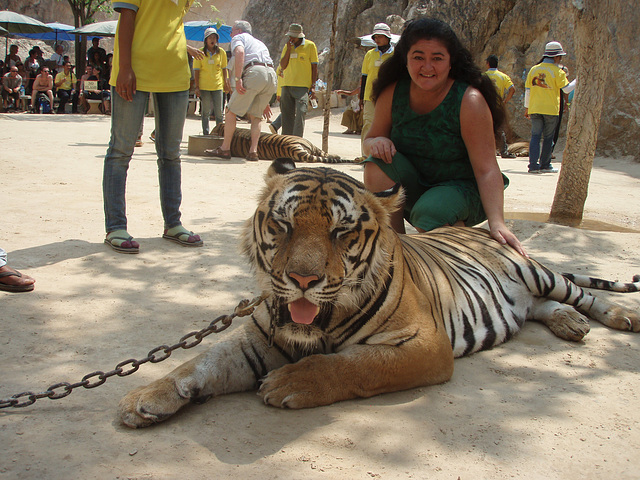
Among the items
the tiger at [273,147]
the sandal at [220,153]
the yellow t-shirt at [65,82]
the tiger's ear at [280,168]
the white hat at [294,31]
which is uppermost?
the white hat at [294,31]

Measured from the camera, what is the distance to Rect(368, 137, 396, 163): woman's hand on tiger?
166 inches

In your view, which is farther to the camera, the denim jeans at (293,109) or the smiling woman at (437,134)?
the denim jeans at (293,109)

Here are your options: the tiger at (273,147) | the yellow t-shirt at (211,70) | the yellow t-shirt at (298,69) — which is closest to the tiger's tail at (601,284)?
the tiger at (273,147)

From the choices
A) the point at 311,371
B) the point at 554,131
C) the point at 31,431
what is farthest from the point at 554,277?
the point at 554,131

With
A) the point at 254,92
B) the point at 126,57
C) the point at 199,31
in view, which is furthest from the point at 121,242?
the point at 199,31

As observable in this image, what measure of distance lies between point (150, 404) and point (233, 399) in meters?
0.41

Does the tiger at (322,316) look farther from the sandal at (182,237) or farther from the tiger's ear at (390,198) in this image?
the sandal at (182,237)

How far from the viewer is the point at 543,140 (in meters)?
12.0

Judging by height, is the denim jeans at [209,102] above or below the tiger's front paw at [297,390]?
above

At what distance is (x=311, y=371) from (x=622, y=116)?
13991 mm

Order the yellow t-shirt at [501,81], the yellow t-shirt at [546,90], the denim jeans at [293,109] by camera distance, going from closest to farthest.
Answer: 1. the denim jeans at [293,109]
2. the yellow t-shirt at [546,90]
3. the yellow t-shirt at [501,81]

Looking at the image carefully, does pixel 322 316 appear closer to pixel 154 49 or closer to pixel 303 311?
pixel 303 311

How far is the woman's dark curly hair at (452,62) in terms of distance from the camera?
4.04 meters

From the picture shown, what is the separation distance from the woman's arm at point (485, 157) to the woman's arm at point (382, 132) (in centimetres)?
53
